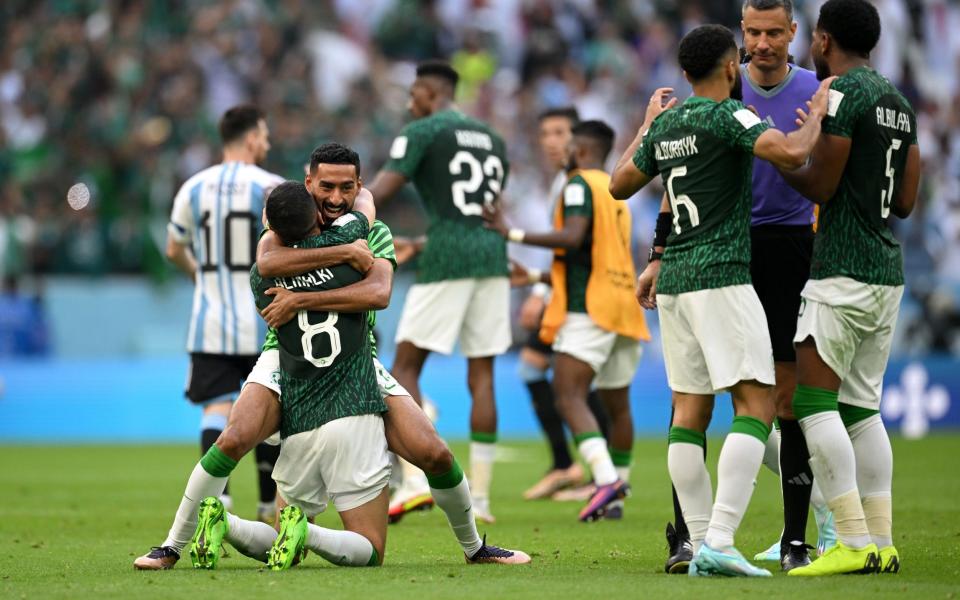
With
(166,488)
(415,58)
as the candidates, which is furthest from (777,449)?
(415,58)

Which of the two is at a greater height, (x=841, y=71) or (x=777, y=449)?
(x=841, y=71)

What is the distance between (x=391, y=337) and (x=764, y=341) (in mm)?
11482

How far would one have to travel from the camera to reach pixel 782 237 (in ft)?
21.6

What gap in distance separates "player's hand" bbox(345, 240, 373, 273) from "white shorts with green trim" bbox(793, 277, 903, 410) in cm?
187

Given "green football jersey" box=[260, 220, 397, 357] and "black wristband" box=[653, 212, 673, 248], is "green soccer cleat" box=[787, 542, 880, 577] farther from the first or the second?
"green football jersey" box=[260, 220, 397, 357]

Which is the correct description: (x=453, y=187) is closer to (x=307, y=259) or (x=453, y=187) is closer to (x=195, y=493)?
(x=307, y=259)

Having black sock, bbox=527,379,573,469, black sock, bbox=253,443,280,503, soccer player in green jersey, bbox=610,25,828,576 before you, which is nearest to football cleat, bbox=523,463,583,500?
black sock, bbox=527,379,573,469

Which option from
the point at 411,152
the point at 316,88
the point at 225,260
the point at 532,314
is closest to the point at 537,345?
the point at 532,314

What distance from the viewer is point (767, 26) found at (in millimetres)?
6402

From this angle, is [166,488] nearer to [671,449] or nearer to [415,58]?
[671,449]

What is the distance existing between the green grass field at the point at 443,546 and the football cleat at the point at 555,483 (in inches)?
8.8

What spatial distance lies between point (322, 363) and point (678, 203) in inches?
65.9

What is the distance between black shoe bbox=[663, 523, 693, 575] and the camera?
6082 mm

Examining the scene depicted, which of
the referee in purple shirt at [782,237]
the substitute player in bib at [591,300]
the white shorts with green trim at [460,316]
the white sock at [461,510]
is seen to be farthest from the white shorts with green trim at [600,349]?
the white sock at [461,510]
